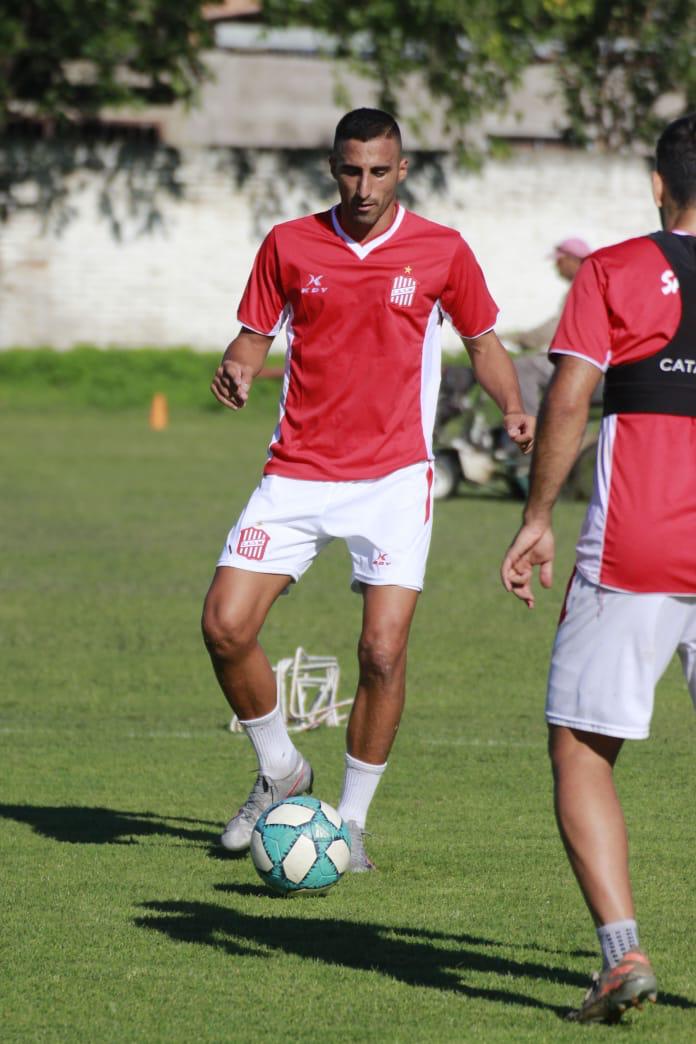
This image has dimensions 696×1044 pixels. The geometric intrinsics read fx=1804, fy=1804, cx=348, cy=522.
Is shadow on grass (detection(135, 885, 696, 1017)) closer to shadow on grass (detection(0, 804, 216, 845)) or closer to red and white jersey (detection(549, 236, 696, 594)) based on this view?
shadow on grass (detection(0, 804, 216, 845))

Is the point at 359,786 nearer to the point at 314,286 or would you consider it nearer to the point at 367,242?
the point at 314,286

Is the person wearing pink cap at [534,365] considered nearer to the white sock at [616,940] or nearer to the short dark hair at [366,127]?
the short dark hair at [366,127]

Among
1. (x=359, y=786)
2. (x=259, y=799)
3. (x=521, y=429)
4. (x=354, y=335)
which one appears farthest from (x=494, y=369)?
(x=259, y=799)

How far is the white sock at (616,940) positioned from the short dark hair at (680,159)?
68.7 inches

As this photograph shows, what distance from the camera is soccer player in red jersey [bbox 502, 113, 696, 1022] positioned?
4320 millimetres

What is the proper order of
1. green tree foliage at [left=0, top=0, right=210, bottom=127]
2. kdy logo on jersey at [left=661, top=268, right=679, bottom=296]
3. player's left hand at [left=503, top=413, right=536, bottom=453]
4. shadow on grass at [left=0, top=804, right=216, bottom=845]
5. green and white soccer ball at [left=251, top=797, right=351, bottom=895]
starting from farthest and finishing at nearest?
green tree foliage at [left=0, top=0, right=210, bottom=127]
shadow on grass at [left=0, top=804, right=216, bottom=845]
player's left hand at [left=503, top=413, right=536, bottom=453]
green and white soccer ball at [left=251, top=797, right=351, bottom=895]
kdy logo on jersey at [left=661, top=268, right=679, bottom=296]

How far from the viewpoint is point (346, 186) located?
629 centimetres

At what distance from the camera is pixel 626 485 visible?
14.3 ft

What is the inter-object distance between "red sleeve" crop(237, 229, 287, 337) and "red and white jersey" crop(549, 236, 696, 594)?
2220 mm

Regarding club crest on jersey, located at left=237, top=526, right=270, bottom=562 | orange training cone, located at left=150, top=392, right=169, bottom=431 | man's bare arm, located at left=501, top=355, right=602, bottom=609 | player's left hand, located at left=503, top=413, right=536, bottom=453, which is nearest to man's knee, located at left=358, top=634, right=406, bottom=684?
club crest on jersey, located at left=237, top=526, right=270, bottom=562

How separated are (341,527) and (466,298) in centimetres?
95

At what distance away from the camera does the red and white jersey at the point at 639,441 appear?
431cm

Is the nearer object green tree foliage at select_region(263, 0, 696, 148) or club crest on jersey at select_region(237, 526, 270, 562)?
club crest on jersey at select_region(237, 526, 270, 562)

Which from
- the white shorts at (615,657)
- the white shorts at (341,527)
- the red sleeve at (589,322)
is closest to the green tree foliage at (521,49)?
the white shorts at (341,527)
